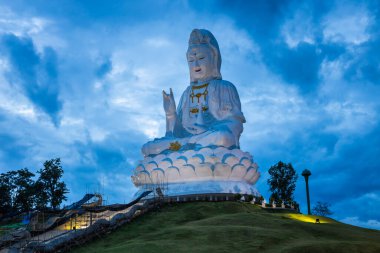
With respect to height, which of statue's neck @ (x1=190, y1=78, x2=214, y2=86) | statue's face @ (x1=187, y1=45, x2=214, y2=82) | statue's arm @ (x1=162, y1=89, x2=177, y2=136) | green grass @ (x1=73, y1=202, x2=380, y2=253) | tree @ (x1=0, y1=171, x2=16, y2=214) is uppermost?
statue's face @ (x1=187, y1=45, x2=214, y2=82)

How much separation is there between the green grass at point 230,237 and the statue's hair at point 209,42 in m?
10.5

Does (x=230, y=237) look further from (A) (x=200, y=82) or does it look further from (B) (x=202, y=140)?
(A) (x=200, y=82)

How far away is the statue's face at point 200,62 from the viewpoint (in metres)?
23.5

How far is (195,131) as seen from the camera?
72.5 feet

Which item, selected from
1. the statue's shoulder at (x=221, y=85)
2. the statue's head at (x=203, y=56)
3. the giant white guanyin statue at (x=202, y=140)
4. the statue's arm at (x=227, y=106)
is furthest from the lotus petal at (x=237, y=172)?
the statue's head at (x=203, y=56)

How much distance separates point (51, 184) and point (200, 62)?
9962mm

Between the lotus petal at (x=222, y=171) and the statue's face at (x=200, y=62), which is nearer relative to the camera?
the lotus petal at (x=222, y=171)

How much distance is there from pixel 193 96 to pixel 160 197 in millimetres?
7442

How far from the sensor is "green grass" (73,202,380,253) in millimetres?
10016

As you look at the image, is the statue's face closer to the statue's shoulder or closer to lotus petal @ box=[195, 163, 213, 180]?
the statue's shoulder

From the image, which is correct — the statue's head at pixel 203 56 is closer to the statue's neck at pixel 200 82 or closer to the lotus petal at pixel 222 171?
the statue's neck at pixel 200 82

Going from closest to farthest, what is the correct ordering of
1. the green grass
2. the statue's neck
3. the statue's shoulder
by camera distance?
1. the green grass
2. the statue's shoulder
3. the statue's neck

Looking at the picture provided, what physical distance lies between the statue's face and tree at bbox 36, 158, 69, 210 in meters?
8.56

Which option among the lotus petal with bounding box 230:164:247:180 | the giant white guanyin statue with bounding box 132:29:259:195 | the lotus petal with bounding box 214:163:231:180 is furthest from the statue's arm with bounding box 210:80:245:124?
the lotus petal with bounding box 214:163:231:180
